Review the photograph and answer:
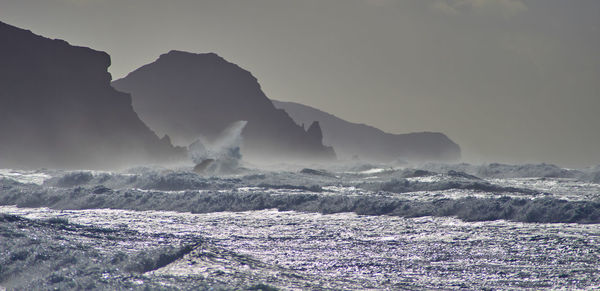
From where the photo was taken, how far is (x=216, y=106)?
137000 millimetres

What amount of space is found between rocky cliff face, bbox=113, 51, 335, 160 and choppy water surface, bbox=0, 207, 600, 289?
4336 inches

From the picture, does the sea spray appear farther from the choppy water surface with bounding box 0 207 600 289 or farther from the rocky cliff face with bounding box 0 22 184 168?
the choppy water surface with bounding box 0 207 600 289

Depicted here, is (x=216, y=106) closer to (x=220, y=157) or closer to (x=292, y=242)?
(x=220, y=157)

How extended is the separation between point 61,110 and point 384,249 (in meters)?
61.9

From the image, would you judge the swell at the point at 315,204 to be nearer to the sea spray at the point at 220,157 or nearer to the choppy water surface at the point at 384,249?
the choppy water surface at the point at 384,249

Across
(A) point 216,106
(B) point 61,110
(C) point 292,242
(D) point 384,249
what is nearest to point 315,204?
(C) point 292,242

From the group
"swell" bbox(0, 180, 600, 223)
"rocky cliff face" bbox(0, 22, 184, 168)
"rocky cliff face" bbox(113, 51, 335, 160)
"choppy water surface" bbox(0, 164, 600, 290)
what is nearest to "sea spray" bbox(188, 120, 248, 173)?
"rocky cliff face" bbox(0, 22, 184, 168)

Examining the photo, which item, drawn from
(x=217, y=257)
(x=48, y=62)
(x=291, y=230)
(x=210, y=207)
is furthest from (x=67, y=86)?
(x=217, y=257)

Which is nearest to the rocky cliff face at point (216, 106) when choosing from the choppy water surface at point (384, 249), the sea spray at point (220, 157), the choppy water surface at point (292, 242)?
the sea spray at point (220, 157)

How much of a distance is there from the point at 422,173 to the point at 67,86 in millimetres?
48757

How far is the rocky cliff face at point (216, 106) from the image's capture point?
130m

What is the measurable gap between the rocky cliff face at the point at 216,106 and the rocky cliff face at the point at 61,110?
51301mm

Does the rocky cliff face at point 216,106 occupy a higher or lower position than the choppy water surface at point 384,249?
higher

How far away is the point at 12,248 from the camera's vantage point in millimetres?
8984
